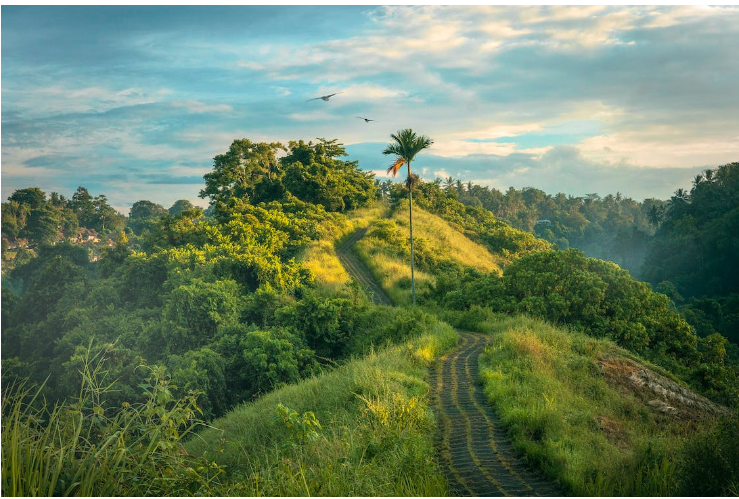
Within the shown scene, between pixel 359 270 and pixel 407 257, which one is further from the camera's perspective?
pixel 407 257

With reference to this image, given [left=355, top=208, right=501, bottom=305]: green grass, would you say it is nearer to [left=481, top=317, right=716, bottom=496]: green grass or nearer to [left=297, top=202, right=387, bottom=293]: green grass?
[left=297, top=202, right=387, bottom=293]: green grass

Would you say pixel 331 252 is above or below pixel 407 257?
above

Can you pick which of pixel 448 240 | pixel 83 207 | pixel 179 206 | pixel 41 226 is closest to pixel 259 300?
pixel 448 240

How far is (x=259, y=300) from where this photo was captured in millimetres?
24797

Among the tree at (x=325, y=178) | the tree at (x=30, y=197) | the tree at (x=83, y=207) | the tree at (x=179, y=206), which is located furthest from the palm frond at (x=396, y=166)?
the tree at (x=179, y=206)

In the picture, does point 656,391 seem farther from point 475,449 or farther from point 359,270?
point 359,270

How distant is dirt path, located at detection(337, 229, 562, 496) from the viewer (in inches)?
262

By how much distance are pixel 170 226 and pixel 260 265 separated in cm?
1436

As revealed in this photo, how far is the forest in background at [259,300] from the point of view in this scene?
18969mm

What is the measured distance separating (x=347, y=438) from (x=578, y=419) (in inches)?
169

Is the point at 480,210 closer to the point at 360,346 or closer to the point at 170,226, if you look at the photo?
the point at 170,226

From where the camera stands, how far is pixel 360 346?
20969 millimetres

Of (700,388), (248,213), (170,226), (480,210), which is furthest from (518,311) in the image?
(480,210)

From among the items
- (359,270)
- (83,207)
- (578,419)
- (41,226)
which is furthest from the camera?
(83,207)
